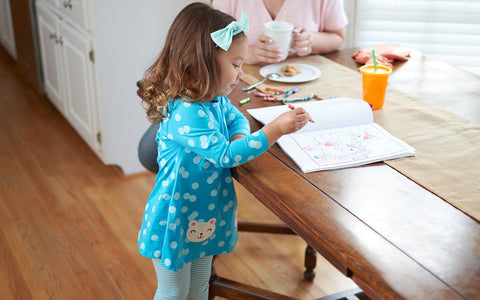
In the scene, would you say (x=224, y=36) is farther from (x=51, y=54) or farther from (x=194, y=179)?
(x=51, y=54)

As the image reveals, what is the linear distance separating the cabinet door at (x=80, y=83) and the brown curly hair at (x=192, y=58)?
1.35 metres

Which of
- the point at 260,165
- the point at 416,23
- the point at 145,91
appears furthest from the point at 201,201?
the point at 416,23

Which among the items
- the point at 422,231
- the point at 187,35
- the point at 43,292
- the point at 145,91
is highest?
the point at 187,35

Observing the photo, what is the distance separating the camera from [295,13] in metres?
1.93

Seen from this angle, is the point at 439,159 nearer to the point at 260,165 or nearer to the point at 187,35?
the point at 260,165

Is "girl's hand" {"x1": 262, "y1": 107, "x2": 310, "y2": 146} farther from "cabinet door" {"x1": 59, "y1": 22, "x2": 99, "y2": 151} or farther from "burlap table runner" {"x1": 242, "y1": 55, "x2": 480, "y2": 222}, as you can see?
"cabinet door" {"x1": 59, "y1": 22, "x2": 99, "y2": 151}

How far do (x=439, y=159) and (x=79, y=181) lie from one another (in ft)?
6.02

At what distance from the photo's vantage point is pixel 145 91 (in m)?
1.24

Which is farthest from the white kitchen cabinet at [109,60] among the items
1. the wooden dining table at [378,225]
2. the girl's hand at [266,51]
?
the wooden dining table at [378,225]

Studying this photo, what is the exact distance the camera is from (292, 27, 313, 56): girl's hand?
5.80 ft

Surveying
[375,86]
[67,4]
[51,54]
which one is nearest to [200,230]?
[375,86]

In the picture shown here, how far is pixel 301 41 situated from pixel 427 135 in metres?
0.62

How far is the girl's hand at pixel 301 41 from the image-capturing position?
5.80 ft

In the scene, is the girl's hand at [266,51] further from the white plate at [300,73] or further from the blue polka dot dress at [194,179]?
the blue polka dot dress at [194,179]
